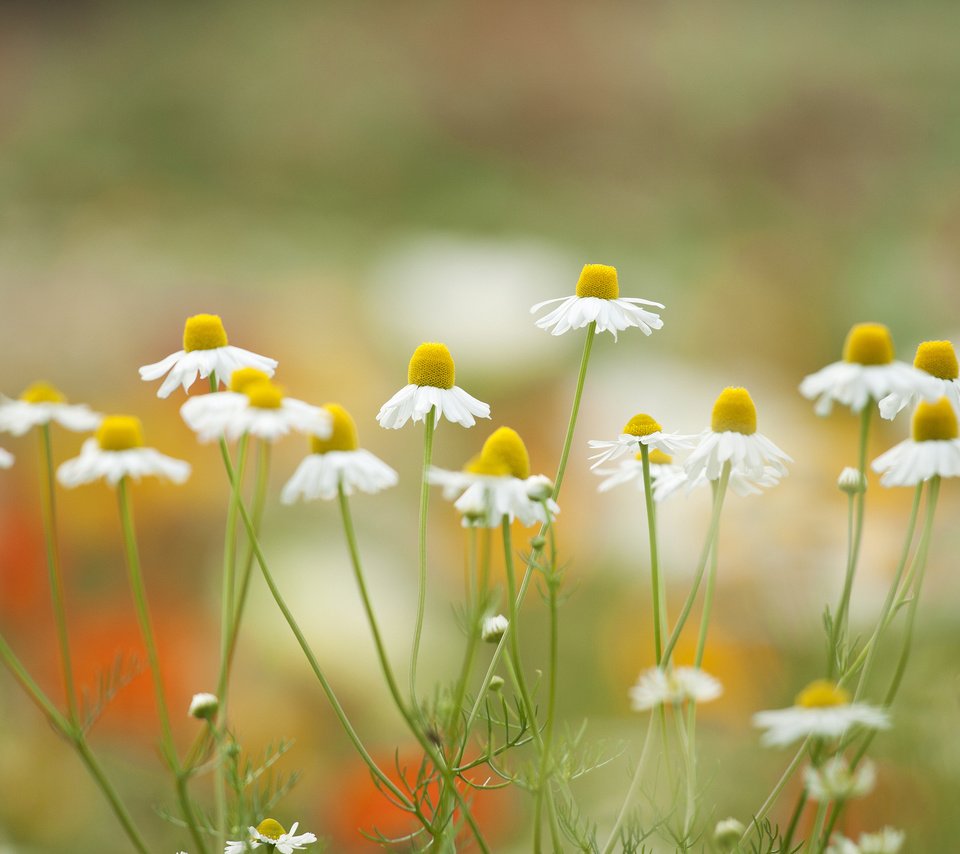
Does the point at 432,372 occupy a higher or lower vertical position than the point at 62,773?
higher

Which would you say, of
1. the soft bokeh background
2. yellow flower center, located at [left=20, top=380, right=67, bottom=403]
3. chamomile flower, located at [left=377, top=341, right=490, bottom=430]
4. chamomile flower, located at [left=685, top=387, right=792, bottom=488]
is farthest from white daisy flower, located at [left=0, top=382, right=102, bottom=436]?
the soft bokeh background

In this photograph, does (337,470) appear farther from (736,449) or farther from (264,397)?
(736,449)

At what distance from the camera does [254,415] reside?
31cm

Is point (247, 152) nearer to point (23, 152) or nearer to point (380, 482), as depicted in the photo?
point (23, 152)

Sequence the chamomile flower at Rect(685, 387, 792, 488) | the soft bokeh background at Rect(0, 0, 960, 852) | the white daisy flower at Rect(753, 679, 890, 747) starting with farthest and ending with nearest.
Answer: the soft bokeh background at Rect(0, 0, 960, 852) < the chamomile flower at Rect(685, 387, 792, 488) < the white daisy flower at Rect(753, 679, 890, 747)

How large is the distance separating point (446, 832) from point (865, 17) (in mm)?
2354

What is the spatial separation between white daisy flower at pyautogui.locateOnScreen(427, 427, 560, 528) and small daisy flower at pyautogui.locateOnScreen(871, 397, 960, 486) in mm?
109

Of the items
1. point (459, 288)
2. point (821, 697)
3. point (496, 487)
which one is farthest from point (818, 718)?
point (459, 288)

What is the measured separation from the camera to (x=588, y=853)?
0.37 meters

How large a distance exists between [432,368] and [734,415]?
0.37ft

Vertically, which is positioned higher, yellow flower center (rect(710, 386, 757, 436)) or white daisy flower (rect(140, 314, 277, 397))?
white daisy flower (rect(140, 314, 277, 397))

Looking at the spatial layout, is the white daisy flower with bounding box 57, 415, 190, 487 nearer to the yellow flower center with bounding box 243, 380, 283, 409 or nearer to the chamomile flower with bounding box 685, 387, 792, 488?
the yellow flower center with bounding box 243, 380, 283, 409

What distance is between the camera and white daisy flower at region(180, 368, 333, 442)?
301 millimetres

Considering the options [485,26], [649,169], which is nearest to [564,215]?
[649,169]
